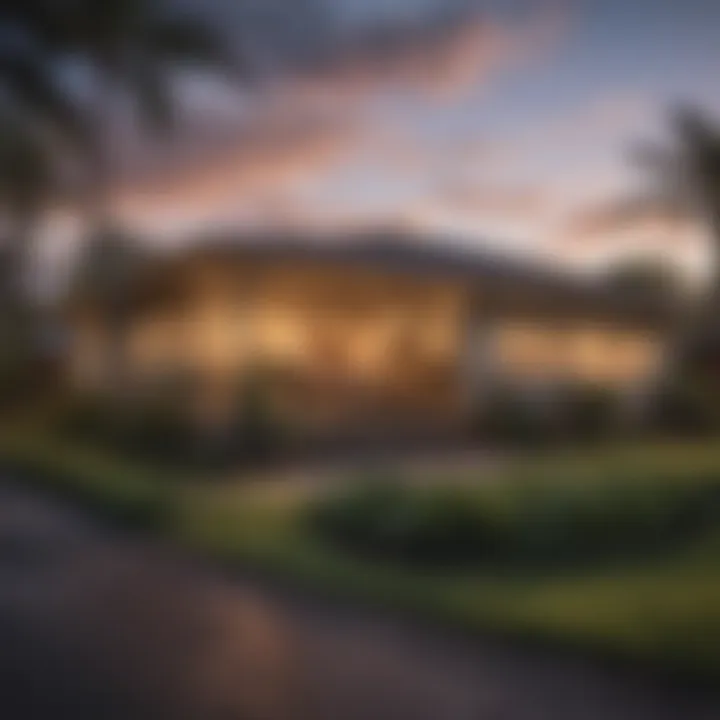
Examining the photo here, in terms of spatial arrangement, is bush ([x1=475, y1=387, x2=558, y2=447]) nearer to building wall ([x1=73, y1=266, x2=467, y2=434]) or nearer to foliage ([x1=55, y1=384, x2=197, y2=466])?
building wall ([x1=73, y1=266, x2=467, y2=434])

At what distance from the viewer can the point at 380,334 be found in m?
2.29

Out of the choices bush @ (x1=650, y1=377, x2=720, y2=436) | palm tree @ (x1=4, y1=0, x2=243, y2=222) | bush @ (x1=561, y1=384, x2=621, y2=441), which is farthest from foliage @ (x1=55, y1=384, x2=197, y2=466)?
bush @ (x1=650, y1=377, x2=720, y2=436)

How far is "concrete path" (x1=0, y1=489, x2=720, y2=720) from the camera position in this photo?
2107mm

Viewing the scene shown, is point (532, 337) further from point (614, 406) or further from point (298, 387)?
point (298, 387)

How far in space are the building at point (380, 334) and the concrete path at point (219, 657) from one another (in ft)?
1.45

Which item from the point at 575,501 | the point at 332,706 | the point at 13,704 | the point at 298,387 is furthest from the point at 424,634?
the point at 13,704

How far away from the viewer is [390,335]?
2.29 m

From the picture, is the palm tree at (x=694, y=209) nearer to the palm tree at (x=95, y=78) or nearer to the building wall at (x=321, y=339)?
the building wall at (x=321, y=339)

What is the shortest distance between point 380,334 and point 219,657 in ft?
2.81

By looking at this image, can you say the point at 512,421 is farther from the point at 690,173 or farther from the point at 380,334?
the point at 690,173

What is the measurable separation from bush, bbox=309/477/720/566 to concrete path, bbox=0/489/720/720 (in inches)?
7.4

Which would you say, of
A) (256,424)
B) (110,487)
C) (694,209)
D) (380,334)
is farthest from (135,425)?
(694,209)

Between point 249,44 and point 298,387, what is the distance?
929 millimetres

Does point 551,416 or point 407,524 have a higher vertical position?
point 551,416
